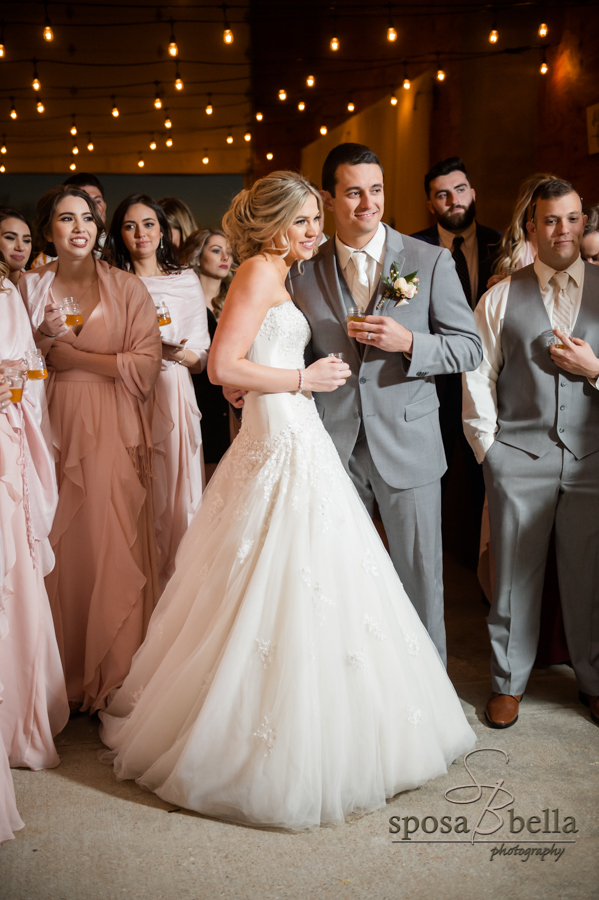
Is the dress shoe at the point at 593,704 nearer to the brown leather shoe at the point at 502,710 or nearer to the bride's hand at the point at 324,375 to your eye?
the brown leather shoe at the point at 502,710

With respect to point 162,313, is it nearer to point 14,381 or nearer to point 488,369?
point 14,381

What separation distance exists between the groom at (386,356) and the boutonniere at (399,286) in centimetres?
3

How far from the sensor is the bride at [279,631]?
2084 millimetres

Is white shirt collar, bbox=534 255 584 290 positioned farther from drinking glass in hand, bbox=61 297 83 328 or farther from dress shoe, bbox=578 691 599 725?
drinking glass in hand, bbox=61 297 83 328

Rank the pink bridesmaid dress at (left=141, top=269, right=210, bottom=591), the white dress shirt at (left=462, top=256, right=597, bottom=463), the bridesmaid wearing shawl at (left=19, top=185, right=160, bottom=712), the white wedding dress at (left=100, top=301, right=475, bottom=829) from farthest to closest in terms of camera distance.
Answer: the pink bridesmaid dress at (left=141, top=269, right=210, bottom=591)
the bridesmaid wearing shawl at (left=19, top=185, right=160, bottom=712)
the white dress shirt at (left=462, top=256, right=597, bottom=463)
the white wedding dress at (left=100, top=301, right=475, bottom=829)

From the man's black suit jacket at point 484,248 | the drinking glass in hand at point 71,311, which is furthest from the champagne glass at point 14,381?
the man's black suit jacket at point 484,248

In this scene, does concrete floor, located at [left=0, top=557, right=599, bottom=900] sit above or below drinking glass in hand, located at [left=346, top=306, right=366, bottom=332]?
below

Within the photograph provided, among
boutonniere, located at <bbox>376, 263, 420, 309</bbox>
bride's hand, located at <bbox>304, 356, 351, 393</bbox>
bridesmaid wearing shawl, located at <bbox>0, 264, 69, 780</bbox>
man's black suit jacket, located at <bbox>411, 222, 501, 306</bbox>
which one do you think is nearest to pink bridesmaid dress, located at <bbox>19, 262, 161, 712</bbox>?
bridesmaid wearing shawl, located at <bbox>0, 264, 69, 780</bbox>

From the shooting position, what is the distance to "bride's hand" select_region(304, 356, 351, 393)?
2330 millimetres

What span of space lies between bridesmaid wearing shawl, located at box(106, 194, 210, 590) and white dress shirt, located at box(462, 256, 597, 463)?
4.58 feet

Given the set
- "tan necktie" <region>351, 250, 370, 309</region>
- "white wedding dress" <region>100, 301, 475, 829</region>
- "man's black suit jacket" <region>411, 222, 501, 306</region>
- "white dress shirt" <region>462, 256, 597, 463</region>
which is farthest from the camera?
"man's black suit jacket" <region>411, 222, 501, 306</region>

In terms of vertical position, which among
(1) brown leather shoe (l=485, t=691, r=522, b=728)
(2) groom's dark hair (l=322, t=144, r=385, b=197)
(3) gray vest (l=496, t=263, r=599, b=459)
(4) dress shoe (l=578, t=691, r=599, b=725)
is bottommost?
(4) dress shoe (l=578, t=691, r=599, b=725)

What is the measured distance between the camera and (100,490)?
295cm

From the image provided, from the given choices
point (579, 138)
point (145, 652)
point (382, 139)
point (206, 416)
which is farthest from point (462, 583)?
point (382, 139)
